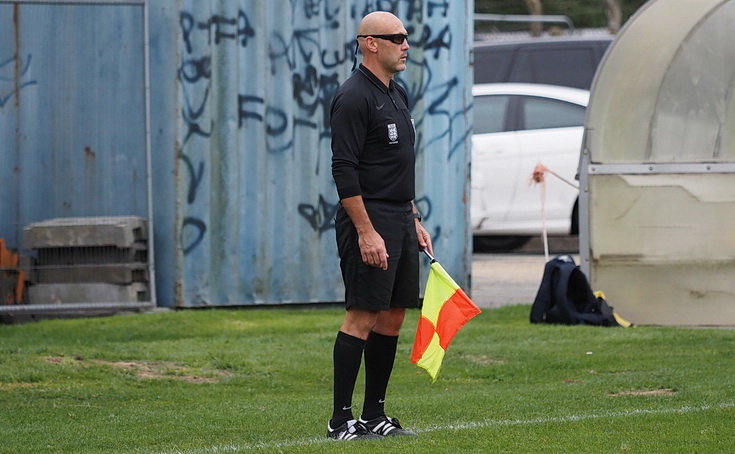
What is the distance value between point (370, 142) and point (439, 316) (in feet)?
2.93

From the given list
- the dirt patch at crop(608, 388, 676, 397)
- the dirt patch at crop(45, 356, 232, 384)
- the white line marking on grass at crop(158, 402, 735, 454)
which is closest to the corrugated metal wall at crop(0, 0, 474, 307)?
the dirt patch at crop(45, 356, 232, 384)

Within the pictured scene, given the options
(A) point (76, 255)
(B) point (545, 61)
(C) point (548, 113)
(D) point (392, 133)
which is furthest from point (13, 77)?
(B) point (545, 61)

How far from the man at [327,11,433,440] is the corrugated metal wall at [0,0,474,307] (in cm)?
584

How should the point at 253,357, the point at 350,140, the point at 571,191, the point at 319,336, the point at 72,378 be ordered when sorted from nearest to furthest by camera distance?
the point at 350,140 → the point at 72,378 → the point at 253,357 → the point at 319,336 → the point at 571,191

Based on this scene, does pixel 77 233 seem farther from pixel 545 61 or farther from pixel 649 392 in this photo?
pixel 545 61

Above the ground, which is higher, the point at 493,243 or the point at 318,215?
the point at 318,215

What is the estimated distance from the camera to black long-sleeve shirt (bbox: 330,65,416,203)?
607cm

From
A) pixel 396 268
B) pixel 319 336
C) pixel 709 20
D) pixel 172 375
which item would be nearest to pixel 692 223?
pixel 709 20

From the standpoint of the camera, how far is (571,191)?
53.5 feet

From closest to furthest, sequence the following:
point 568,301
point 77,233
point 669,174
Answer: point 568,301 < point 669,174 < point 77,233

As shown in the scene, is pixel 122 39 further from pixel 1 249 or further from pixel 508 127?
pixel 508 127

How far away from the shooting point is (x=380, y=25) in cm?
622

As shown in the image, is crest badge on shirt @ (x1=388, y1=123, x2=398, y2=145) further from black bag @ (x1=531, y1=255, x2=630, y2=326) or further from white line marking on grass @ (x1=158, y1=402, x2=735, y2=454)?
black bag @ (x1=531, y1=255, x2=630, y2=326)

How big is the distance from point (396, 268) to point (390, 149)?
53cm
